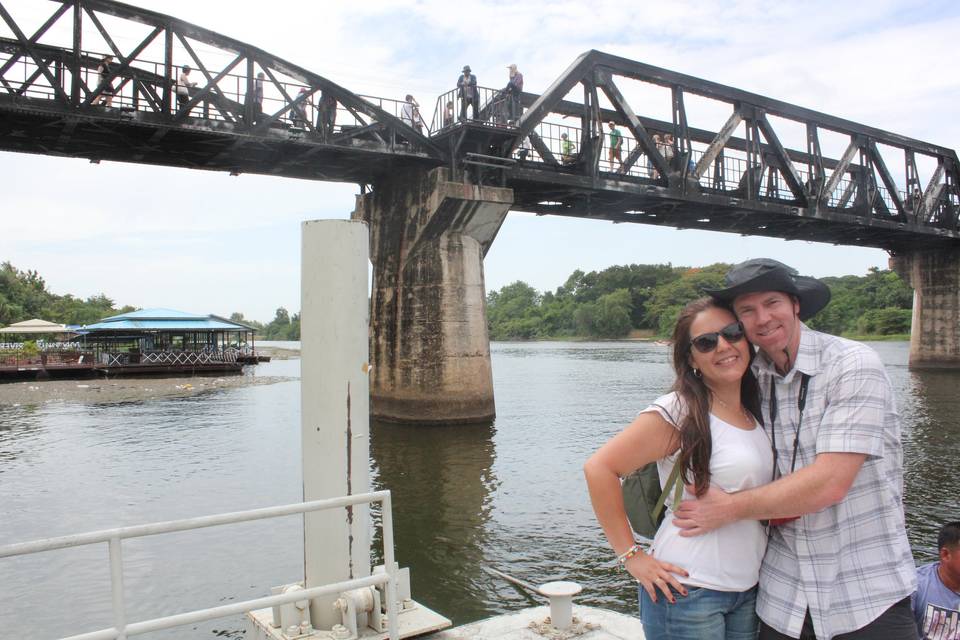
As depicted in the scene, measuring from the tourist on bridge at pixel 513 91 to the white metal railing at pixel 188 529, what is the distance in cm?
1941

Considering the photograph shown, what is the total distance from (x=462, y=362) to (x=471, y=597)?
44.5 feet

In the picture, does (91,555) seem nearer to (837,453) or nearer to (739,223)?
(837,453)

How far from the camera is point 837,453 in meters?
2.42

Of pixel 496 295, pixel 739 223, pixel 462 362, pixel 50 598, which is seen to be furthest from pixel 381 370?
pixel 496 295

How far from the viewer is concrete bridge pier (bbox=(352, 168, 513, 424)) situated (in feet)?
71.1

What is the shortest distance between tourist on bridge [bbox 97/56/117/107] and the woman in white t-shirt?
59.7 ft

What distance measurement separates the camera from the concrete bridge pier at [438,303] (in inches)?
853

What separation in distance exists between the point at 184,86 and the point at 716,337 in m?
19.1

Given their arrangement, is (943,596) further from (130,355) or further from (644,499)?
(130,355)

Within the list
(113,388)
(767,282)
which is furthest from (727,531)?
(113,388)

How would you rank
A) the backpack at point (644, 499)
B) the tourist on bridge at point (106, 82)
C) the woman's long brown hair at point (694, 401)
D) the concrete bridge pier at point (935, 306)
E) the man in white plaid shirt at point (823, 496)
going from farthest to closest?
the concrete bridge pier at point (935, 306) → the tourist on bridge at point (106, 82) → the backpack at point (644, 499) → the woman's long brown hair at point (694, 401) → the man in white plaid shirt at point (823, 496)

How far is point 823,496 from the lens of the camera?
240 centimetres

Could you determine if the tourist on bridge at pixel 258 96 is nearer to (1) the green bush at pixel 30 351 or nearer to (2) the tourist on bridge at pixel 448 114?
(2) the tourist on bridge at pixel 448 114

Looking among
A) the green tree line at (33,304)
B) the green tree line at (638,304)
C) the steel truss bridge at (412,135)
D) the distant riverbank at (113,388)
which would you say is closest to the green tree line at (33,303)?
the green tree line at (33,304)
